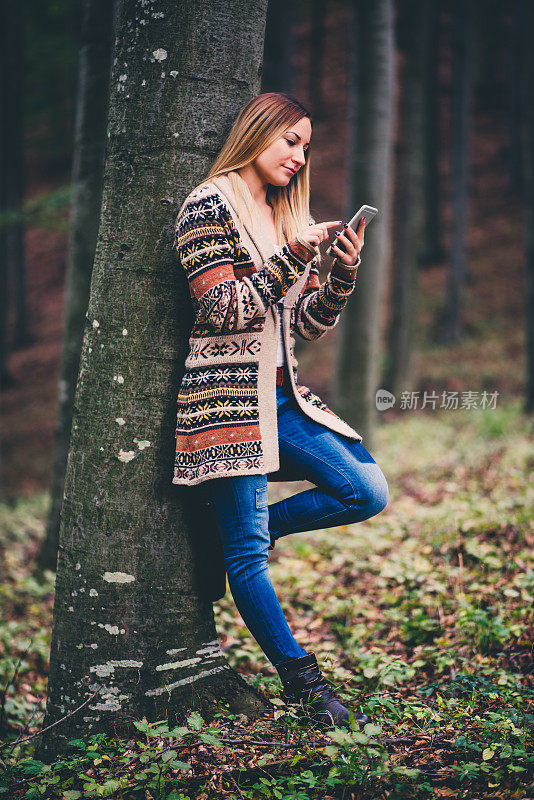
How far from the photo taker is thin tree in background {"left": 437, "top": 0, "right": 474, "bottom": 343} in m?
16.6

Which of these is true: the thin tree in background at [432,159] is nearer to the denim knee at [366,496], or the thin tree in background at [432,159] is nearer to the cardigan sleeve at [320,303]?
the cardigan sleeve at [320,303]

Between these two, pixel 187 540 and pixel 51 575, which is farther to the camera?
pixel 51 575

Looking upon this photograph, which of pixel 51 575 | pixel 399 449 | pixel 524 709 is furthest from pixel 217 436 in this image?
pixel 399 449

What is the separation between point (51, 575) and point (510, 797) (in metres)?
4.36

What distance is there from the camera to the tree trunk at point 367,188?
775 centimetres

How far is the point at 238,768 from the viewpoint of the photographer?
2303 mm

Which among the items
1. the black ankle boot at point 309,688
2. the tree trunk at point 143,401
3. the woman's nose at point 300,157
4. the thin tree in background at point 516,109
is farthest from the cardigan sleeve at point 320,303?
the thin tree in background at point 516,109

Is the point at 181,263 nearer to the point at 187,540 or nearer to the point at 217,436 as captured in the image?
the point at 217,436

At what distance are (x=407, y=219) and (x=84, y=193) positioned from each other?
8929mm

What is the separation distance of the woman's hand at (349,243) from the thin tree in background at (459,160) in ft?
48.3

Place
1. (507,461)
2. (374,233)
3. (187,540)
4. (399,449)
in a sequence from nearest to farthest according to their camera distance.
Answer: (187,540) → (507,461) → (374,233) → (399,449)

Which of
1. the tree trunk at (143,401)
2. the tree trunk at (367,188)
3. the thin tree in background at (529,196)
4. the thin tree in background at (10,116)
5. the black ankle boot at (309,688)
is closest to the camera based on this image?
the black ankle boot at (309,688)

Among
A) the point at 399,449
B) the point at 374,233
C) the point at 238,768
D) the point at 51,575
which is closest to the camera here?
the point at 238,768

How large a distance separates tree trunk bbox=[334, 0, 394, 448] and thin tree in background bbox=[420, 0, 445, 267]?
1348 centimetres
